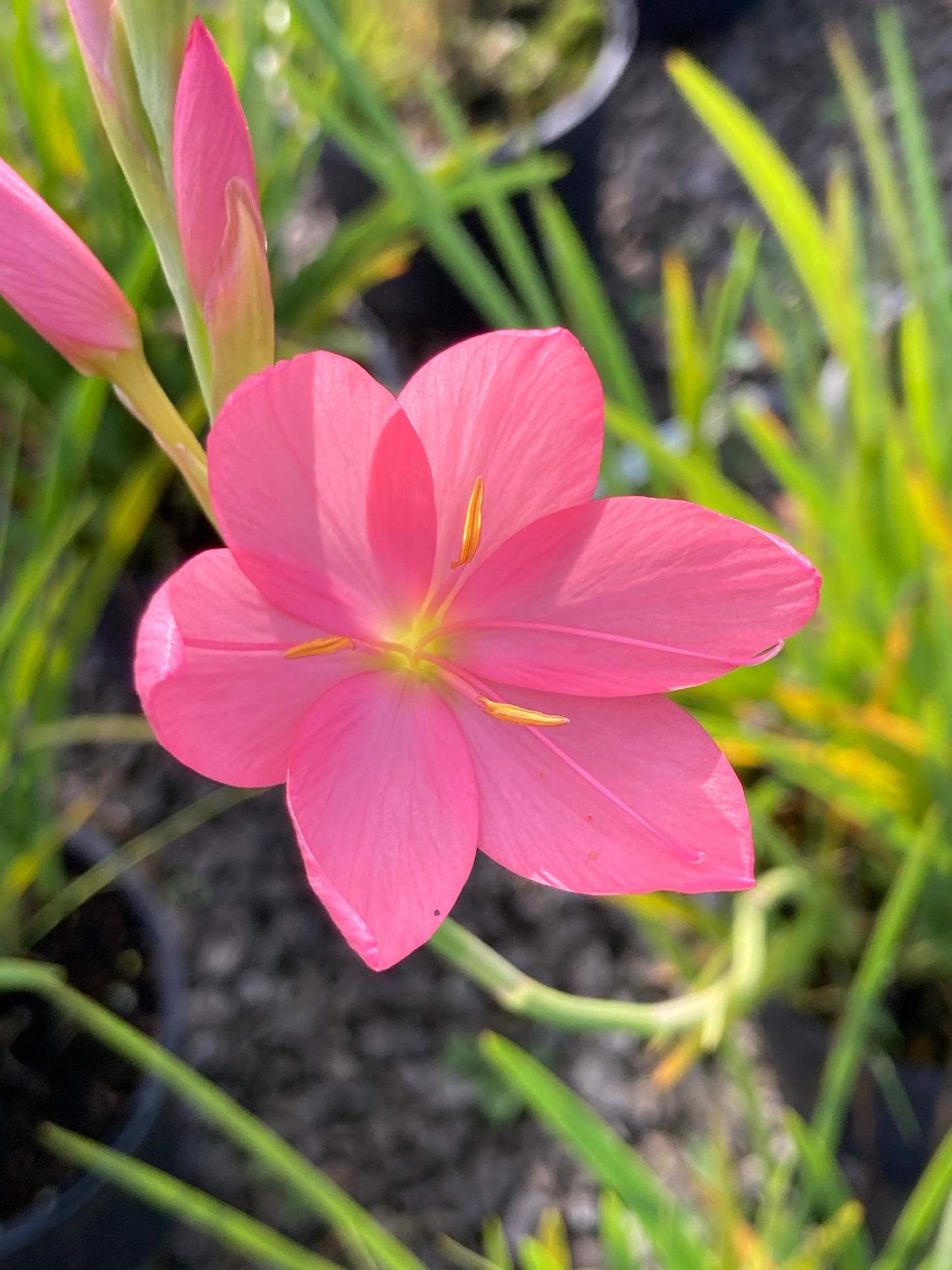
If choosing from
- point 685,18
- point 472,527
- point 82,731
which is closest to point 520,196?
point 685,18

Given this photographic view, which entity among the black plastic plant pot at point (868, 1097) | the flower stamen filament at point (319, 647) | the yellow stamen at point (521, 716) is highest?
the flower stamen filament at point (319, 647)

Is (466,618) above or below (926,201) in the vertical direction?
above

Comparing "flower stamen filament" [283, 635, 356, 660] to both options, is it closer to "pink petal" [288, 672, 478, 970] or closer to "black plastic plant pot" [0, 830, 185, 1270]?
"pink petal" [288, 672, 478, 970]

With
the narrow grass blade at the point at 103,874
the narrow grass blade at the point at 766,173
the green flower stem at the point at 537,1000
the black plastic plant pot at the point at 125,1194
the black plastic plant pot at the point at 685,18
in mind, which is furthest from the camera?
the black plastic plant pot at the point at 685,18

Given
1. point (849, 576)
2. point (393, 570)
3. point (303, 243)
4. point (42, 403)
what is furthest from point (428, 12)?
point (393, 570)

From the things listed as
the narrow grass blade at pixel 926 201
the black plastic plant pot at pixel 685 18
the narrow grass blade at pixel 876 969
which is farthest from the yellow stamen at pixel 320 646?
the black plastic plant pot at pixel 685 18

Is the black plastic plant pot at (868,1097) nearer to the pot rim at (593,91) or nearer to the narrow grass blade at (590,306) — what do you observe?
the narrow grass blade at (590,306)

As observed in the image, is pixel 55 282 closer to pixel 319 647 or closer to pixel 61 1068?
pixel 319 647

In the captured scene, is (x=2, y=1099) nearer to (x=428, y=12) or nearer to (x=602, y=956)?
(x=602, y=956)
